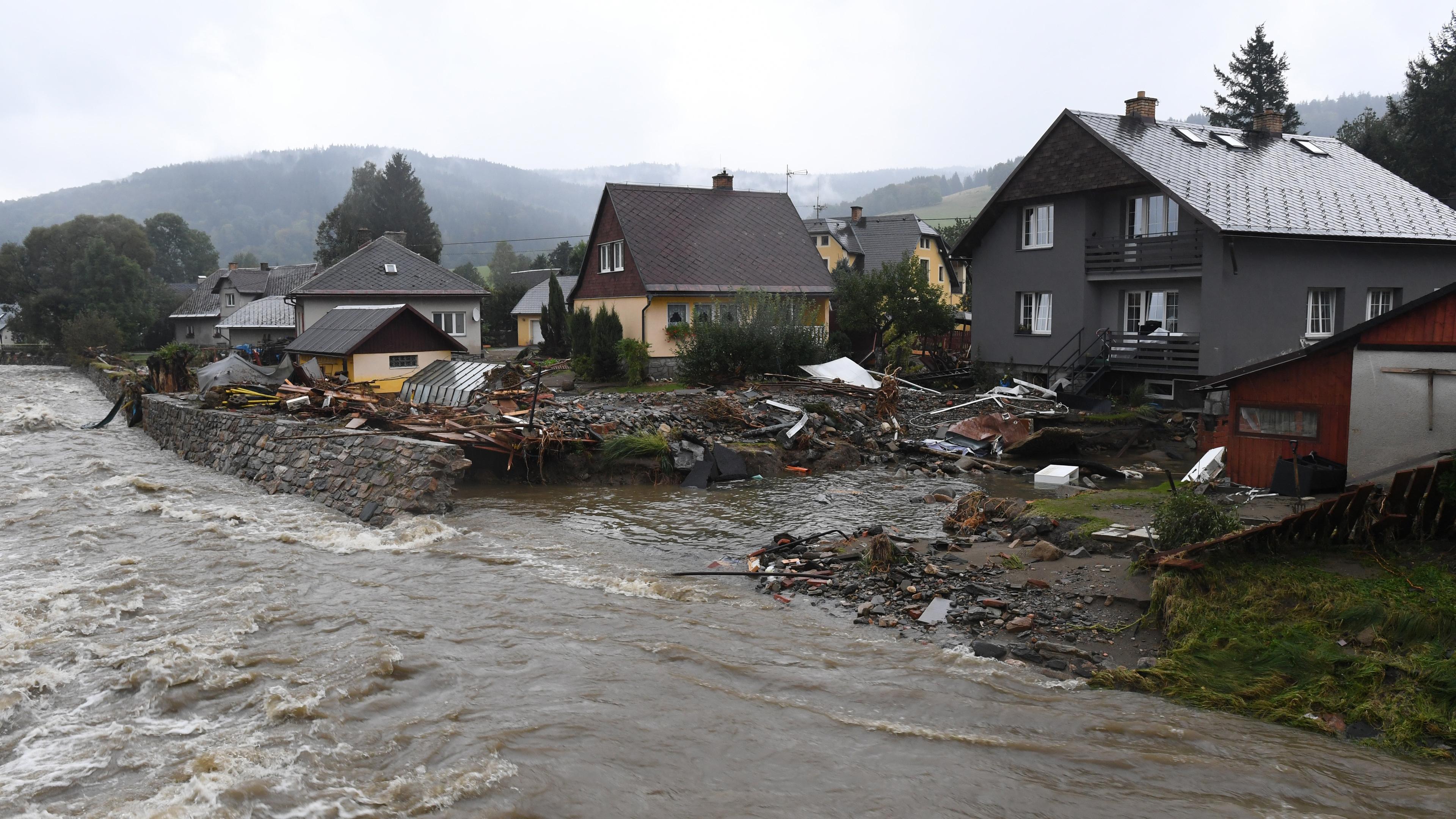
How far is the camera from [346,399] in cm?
2081

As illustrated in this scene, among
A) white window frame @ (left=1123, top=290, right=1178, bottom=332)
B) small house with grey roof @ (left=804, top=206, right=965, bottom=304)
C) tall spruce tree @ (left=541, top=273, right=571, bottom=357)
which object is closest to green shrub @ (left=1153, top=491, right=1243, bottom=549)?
white window frame @ (left=1123, top=290, right=1178, bottom=332)

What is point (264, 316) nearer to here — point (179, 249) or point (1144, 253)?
point (1144, 253)

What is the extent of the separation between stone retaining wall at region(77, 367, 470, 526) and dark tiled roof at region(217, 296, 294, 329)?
89.6 ft

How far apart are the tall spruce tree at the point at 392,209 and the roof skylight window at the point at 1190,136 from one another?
65827mm

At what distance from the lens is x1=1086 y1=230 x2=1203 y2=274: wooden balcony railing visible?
23.3 metres

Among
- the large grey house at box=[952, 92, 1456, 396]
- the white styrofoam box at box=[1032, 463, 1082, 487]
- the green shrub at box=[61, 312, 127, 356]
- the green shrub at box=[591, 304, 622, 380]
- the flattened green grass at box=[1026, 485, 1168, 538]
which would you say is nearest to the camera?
the flattened green grass at box=[1026, 485, 1168, 538]

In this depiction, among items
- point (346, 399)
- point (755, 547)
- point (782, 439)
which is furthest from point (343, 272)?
point (755, 547)

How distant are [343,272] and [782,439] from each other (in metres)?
27.2

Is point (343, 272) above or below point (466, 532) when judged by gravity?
above

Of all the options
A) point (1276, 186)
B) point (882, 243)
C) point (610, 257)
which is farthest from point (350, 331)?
point (882, 243)

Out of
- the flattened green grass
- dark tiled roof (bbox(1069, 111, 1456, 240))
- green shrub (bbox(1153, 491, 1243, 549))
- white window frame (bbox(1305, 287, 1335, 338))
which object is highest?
dark tiled roof (bbox(1069, 111, 1456, 240))

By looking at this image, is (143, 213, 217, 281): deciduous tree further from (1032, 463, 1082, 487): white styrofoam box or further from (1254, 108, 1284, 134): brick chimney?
(1032, 463, 1082, 487): white styrofoam box

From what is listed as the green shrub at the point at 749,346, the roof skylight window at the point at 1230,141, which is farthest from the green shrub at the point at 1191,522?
the roof skylight window at the point at 1230,141

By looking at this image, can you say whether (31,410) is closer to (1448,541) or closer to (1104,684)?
(1104,684)
